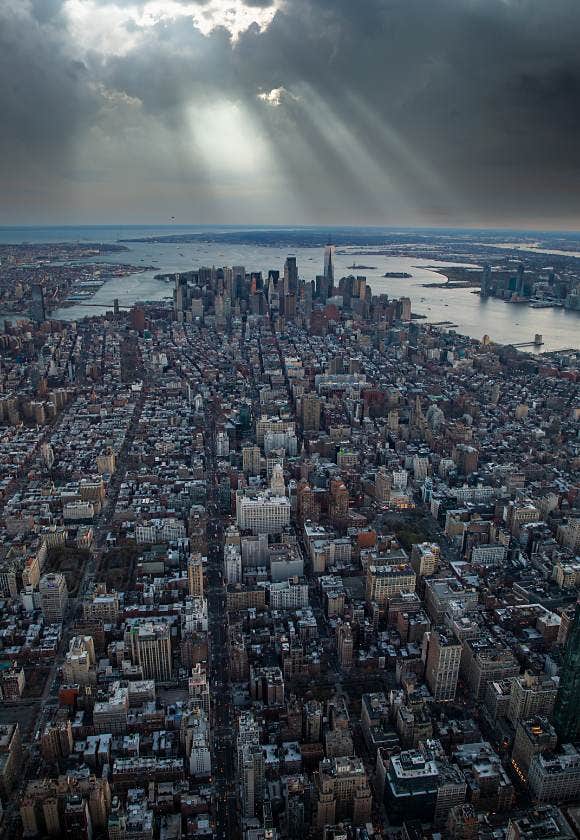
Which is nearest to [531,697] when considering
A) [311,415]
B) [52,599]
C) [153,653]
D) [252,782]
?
[252,782]

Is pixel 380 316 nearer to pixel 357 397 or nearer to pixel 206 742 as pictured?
pixel 357 397

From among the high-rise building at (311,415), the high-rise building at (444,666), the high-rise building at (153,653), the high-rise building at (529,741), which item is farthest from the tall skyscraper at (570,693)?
the high-rise building at (311,415)

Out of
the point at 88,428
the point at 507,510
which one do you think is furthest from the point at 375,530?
the point at 88,428

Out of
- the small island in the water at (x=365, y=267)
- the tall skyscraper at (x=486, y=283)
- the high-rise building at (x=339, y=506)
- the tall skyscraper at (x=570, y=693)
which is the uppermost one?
the tall skyscraper at (x=570, y=693)

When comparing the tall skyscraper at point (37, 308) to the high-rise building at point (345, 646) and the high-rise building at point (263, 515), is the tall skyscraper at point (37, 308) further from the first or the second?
the high-rise building at point (345, 646)

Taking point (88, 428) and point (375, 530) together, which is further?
point (88, 428)

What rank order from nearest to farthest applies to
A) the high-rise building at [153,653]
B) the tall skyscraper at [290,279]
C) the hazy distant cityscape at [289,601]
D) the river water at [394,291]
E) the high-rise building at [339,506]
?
the hazy distant cityscape at [289,601]
the high-rise building at [153,653]
the high-rise building at [339,506]
the river water at [394,291]
the tall skyscraper at [290,279]

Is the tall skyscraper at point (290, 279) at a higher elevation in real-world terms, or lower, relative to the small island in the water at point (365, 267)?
higher

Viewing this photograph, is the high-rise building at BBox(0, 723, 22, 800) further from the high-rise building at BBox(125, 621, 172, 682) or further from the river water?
the river water
